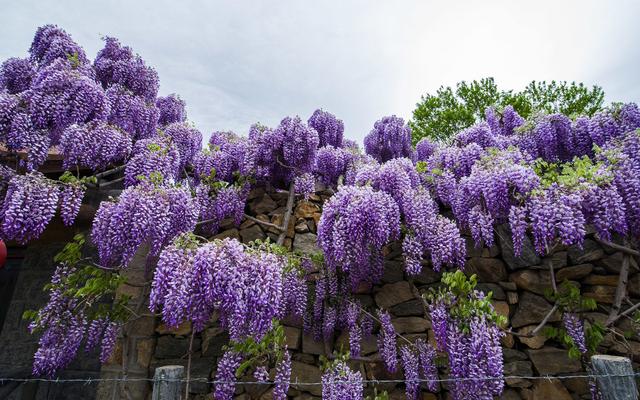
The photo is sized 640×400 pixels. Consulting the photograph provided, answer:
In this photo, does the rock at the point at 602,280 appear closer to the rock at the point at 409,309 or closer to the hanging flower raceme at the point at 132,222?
the rock at the point at 409,309

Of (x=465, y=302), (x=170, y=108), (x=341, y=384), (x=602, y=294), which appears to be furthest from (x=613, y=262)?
(x=170, y=108)

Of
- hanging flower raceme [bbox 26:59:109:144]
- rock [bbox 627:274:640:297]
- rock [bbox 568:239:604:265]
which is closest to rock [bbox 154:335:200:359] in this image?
hanging flower raceme [bbox 26:59:109:144]

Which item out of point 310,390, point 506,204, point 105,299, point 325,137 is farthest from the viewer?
point 325,137

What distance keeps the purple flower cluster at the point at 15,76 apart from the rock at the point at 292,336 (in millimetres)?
5295

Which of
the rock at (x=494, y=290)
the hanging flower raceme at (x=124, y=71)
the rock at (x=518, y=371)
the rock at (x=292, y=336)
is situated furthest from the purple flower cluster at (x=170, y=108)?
the rock at (x=518, y=371)

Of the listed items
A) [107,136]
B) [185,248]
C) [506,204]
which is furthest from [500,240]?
[107,136]

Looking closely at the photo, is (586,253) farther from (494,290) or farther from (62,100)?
(62,100)

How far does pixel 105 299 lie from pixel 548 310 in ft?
16.0

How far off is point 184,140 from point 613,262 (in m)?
5.33

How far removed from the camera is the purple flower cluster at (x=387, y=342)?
3466mm

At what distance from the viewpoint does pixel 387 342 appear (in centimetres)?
356

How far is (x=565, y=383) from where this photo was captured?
328 centimetres

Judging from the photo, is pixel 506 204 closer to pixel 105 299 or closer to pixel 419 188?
pixel 419 188

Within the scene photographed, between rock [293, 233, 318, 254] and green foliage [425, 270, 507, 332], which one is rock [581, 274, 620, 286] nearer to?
green foliage [425, 270, 507, 332]
